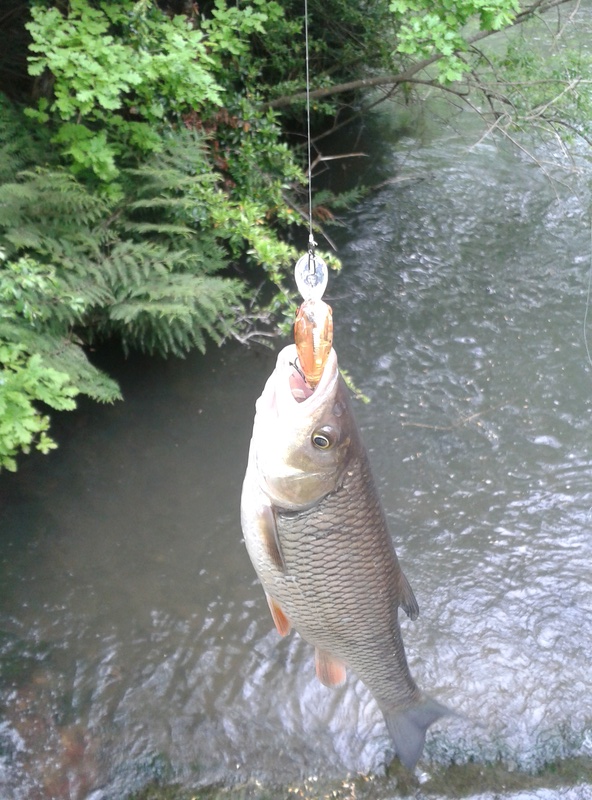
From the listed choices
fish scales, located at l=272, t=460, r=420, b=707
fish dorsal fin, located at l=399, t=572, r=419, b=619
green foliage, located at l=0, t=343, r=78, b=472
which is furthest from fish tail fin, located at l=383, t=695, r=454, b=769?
green foliage, located at l=0, t=343, r=78, b=472

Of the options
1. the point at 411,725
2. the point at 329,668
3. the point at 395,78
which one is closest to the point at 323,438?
the point at 329,668

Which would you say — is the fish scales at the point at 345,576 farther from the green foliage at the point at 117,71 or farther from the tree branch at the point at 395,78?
the tree branch at the point at 395,78

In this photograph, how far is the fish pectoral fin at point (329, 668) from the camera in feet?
7.86

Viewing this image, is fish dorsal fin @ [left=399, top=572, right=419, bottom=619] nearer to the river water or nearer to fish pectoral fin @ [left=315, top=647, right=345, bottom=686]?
→ fish pectoral fin @ [left=315, top=647, right=345, bottom=686]

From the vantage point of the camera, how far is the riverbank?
11.0 feet

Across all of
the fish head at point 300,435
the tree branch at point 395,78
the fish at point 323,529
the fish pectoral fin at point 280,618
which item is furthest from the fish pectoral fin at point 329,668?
the tree branch at point 395,78

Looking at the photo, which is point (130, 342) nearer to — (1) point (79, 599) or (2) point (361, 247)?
(1) point (79, 599)

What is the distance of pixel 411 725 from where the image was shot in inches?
104

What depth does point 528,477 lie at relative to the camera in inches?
195

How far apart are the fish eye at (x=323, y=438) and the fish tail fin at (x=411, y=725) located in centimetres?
134

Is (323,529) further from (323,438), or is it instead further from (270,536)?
(323,438)

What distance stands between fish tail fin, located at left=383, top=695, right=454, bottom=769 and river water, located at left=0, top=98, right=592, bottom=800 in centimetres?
98

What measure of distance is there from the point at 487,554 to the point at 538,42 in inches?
222

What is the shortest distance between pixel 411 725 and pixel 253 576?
1.78m
